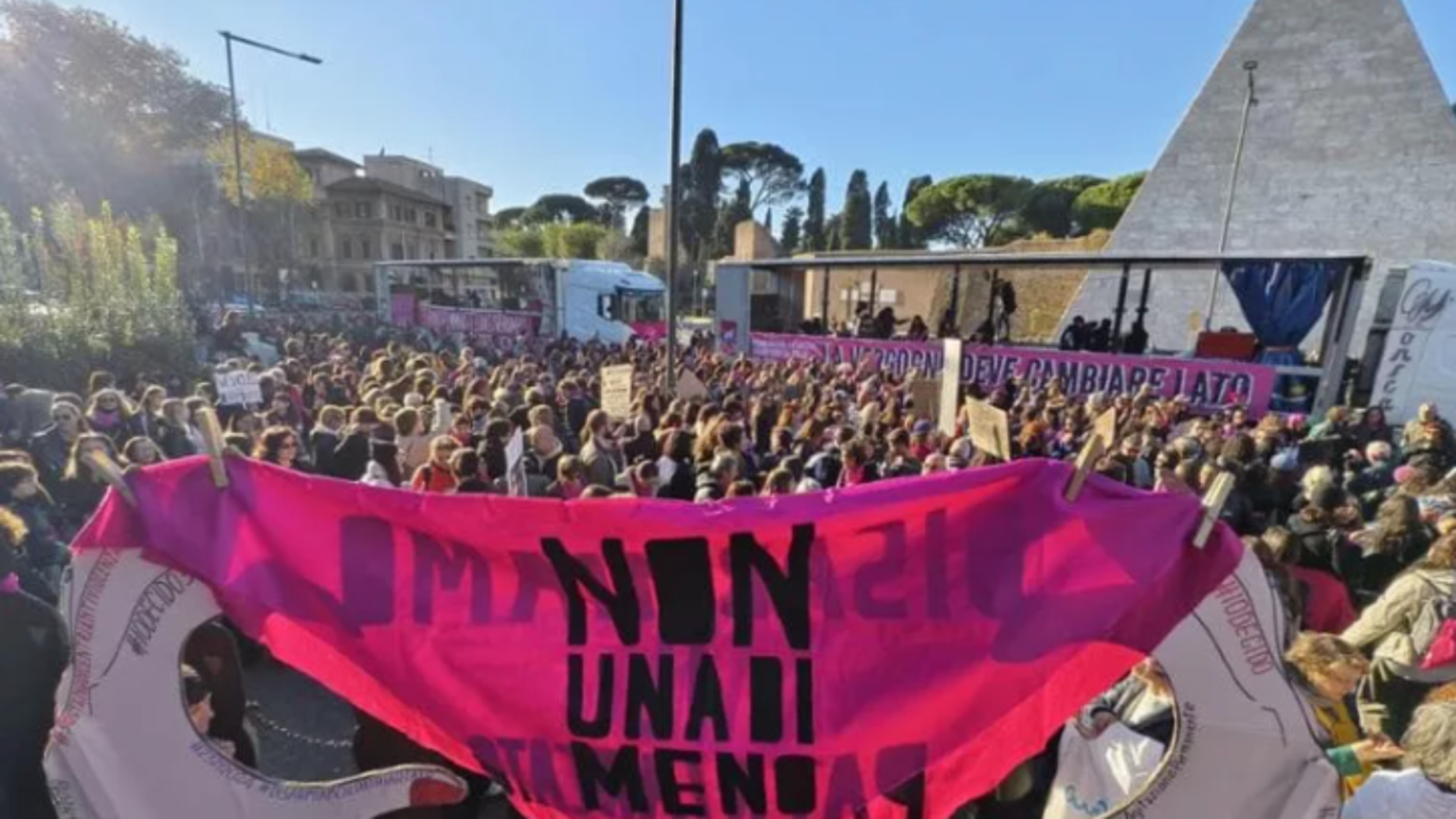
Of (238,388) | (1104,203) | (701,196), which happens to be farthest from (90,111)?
(1104,203)

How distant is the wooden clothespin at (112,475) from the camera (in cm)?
204

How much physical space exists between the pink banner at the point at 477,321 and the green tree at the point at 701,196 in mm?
39865

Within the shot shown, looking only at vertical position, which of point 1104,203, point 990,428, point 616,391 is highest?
point 1104,203

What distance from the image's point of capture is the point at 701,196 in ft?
239

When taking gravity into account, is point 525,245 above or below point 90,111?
below

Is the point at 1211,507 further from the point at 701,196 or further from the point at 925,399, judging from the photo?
the point at 701,196

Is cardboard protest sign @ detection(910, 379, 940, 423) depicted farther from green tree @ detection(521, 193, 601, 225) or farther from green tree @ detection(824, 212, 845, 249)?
green tree @ detection(521, 193, 601, 225)

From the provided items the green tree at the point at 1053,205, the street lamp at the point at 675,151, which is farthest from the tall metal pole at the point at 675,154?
the green tree at the point at 1053,205

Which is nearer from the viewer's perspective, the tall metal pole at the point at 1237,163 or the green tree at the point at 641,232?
the tall metal pole at the point at 1237,163

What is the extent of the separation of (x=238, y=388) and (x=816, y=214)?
80786 mm

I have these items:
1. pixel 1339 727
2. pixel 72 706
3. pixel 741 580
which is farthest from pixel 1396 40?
pixel 72 706

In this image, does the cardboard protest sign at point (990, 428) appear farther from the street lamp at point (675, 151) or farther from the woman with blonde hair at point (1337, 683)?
the street lamp at point (675, 151)

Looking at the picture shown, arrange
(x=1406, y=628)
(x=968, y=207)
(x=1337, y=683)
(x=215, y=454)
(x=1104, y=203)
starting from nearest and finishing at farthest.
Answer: (x=215, y=454), (x=1337, y=683), (x=1406, y=628), (x=1104, y=203), (x=968, y=207)

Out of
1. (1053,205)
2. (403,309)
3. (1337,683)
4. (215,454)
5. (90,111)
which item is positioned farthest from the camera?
(1053,205)
